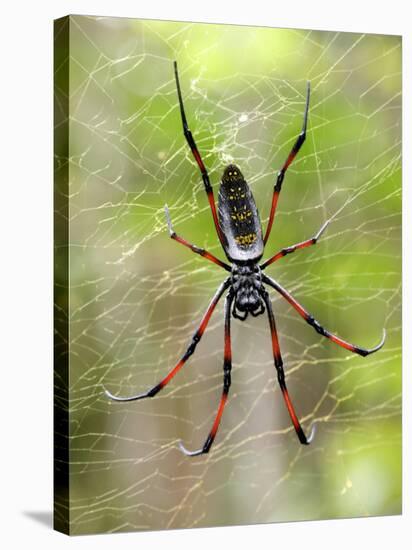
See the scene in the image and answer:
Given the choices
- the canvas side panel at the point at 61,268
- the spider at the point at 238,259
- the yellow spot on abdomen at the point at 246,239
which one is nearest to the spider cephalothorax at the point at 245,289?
the spider at the point at 238,259

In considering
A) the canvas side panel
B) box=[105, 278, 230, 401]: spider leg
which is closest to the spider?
box=[105, 278, 230, 401]: spider leg

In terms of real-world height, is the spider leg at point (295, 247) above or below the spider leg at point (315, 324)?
above

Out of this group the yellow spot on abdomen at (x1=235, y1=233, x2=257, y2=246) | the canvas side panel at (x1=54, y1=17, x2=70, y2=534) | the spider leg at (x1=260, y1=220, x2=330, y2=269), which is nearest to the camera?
the canvas side panel at (x1=54, y1=17, x2=70, y2=534)

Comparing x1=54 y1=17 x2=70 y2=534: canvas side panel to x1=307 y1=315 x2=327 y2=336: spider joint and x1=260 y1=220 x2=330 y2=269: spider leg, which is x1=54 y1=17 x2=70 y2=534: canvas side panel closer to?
x1=260 y1=220 x2=330 y2=269: spider leg

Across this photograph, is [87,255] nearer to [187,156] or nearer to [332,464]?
[187,156]

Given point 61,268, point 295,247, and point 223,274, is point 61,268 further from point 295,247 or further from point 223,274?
point 295,247

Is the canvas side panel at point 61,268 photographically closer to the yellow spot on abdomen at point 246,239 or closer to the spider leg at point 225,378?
the spider leg at point 225,378
